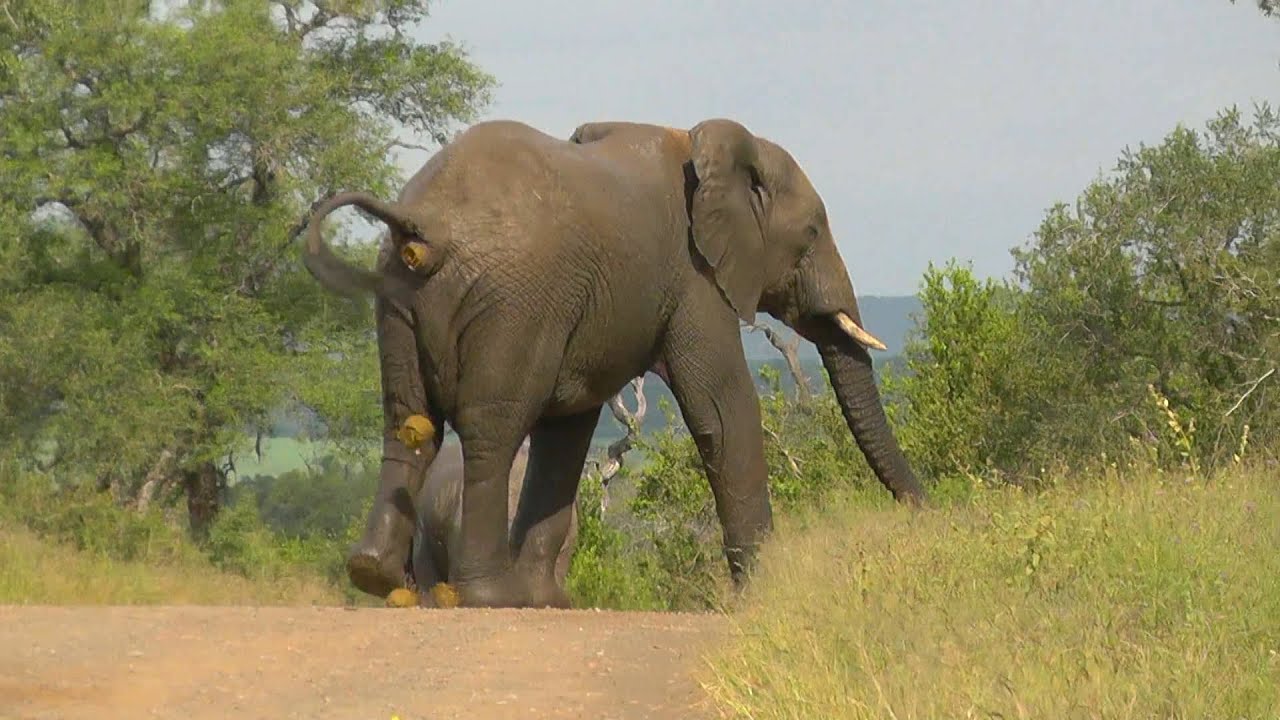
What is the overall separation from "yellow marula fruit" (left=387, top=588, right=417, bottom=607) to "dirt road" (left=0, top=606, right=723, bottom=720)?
115cm

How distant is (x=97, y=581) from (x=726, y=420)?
4.52 metres

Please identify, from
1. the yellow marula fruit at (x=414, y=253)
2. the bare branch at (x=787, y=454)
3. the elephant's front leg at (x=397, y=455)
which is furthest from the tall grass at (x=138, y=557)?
the bare branch at (x=787, y=454)

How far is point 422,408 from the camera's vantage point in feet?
35.3

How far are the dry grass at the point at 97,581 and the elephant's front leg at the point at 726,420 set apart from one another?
4085 millimetres

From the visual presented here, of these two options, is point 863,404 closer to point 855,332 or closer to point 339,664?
point 855,332

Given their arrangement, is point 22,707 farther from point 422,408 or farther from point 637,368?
point 637,368

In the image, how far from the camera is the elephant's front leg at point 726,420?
11.8m

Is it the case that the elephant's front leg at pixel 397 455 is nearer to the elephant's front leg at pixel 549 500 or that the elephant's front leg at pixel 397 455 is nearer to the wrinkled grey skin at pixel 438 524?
the elephant's front leg at pixel 549 500

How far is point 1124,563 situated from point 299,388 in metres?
16.8

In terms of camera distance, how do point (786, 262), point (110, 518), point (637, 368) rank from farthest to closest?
1. point (110, 518)
2. point (786, 262)
3. point (637, 368)

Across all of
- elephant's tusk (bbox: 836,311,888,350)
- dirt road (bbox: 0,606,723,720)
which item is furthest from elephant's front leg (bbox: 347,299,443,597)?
elephant's tusk (bbox: 836,311,888,350)

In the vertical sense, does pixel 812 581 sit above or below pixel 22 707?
above

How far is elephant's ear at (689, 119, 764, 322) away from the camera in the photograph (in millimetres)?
11922

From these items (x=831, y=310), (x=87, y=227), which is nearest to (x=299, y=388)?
(x=87, y=227)
